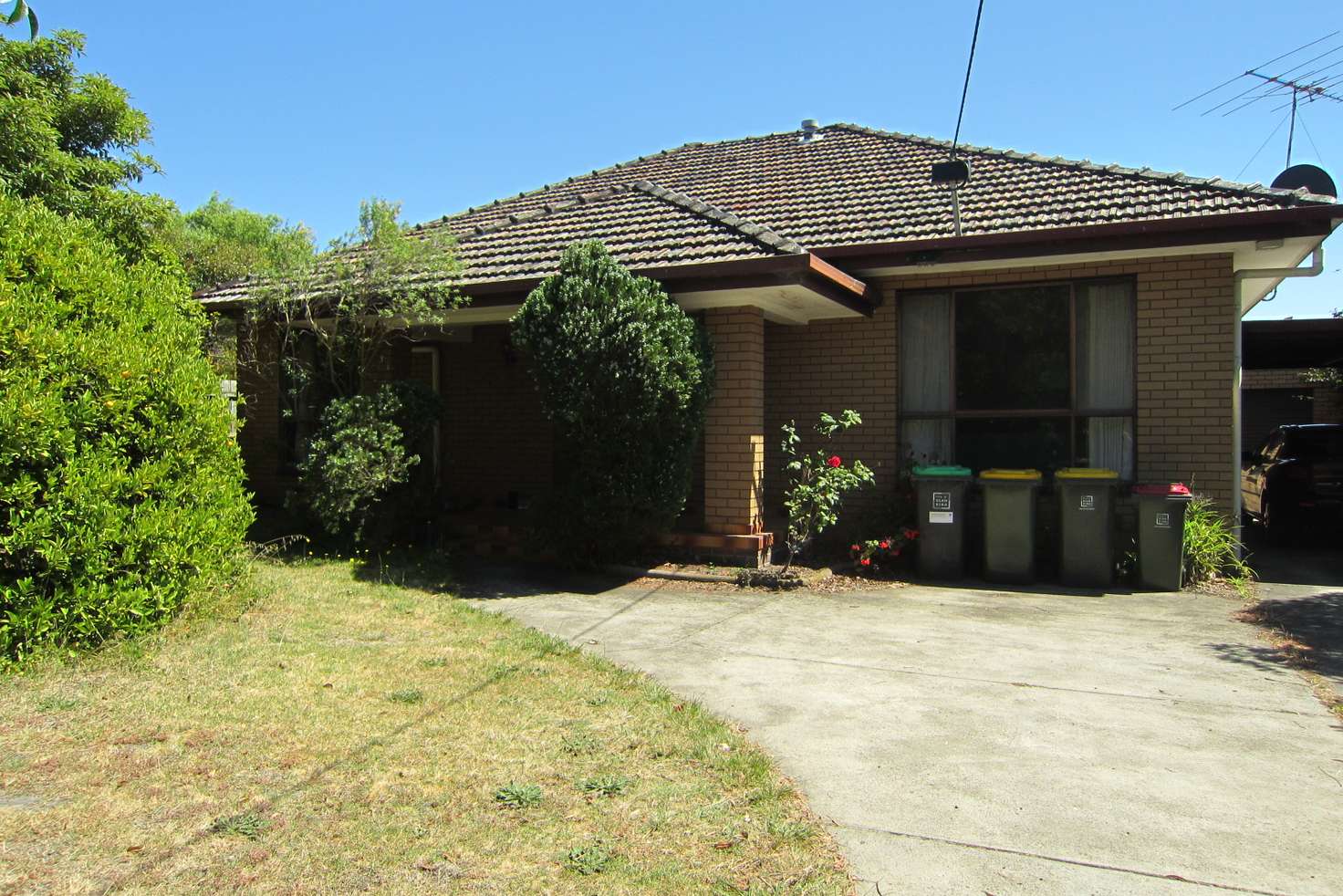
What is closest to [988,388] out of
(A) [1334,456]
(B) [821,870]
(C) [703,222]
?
(C) [703,222]

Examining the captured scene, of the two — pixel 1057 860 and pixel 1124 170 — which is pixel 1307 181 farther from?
pixel 1057 860

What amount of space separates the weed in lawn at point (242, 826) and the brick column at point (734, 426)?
6.01 m

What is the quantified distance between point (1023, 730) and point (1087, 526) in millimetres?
4333

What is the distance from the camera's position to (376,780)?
379cm

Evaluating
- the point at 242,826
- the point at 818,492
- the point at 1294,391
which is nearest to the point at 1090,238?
the point at 818,492

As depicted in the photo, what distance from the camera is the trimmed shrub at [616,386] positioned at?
7.74m

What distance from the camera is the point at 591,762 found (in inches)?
159

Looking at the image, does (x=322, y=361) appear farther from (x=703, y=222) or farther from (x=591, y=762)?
(x=591, y=762)

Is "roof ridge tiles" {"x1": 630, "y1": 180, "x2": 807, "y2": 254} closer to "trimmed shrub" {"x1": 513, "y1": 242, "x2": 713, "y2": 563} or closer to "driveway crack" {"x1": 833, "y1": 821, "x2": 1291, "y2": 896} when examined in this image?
"trimmed shrub" {"x1": 513, "y1": 242, "x2": 713, "y2": 563}

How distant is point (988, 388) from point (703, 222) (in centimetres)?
340

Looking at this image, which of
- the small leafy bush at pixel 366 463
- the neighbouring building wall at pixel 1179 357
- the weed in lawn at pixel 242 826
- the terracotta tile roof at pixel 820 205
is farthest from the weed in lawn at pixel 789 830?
the neighbouring building wall at pixel 1179 357

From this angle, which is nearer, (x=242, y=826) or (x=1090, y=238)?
(x=242, y=826)

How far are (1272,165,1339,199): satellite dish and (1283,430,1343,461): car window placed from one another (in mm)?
3410

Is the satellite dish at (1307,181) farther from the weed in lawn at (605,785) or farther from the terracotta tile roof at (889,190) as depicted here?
the weed in lawn at (605,785)
